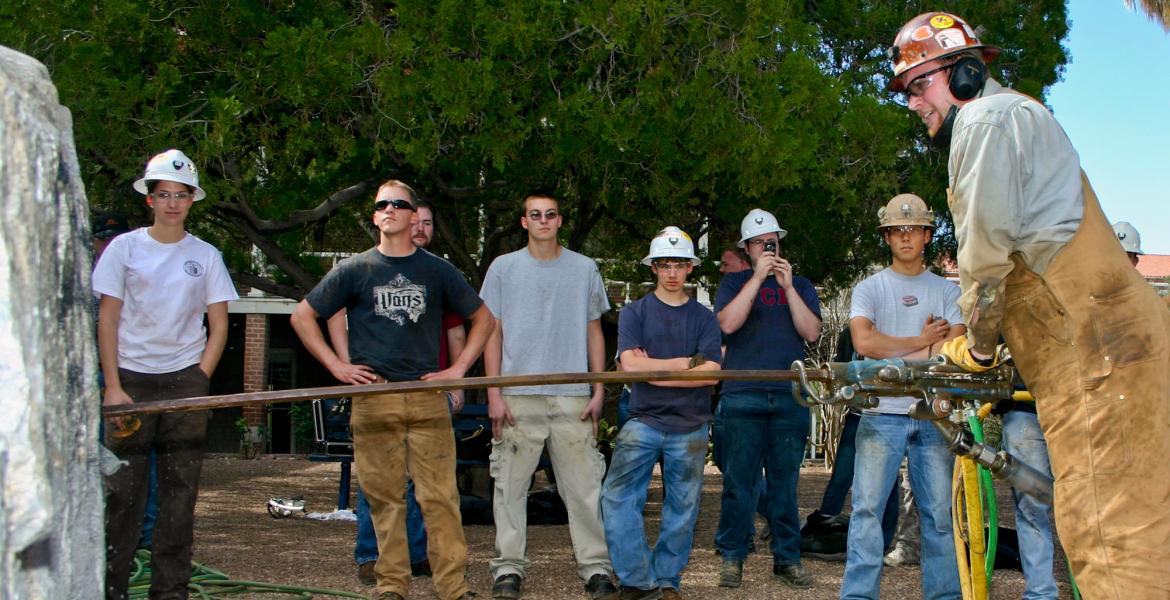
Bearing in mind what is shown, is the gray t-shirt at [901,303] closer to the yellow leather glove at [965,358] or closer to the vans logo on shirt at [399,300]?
the yellow leather glove at [965,358]

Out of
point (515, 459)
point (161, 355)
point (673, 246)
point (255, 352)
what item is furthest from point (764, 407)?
point (255, 352)

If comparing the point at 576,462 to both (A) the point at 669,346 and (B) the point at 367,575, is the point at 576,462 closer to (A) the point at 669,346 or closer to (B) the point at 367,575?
(A) the point at 669,346

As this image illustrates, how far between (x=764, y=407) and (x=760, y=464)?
14.3 inches

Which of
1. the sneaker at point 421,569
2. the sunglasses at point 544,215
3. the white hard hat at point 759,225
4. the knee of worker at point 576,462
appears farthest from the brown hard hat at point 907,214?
the sneaker at point 421,569

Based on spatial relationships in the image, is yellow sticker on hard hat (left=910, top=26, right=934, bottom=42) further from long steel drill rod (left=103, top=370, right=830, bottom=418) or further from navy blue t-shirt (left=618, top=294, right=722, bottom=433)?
navy blue t-shirt (left=618, top=294, right=722, bottom=433)

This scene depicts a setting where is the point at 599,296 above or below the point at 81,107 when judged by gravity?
below

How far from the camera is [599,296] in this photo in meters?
6.89

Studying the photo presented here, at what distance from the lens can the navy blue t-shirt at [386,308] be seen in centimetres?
614

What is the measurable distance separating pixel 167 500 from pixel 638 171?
557 cm

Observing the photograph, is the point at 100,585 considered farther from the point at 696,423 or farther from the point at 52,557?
the point at 696,423

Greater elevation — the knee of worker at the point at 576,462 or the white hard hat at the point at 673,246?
the white hard hat at the point at 673,246

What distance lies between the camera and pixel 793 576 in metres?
6.91

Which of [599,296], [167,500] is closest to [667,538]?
[599,296]

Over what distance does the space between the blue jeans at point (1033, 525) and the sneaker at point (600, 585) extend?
2.07 m
